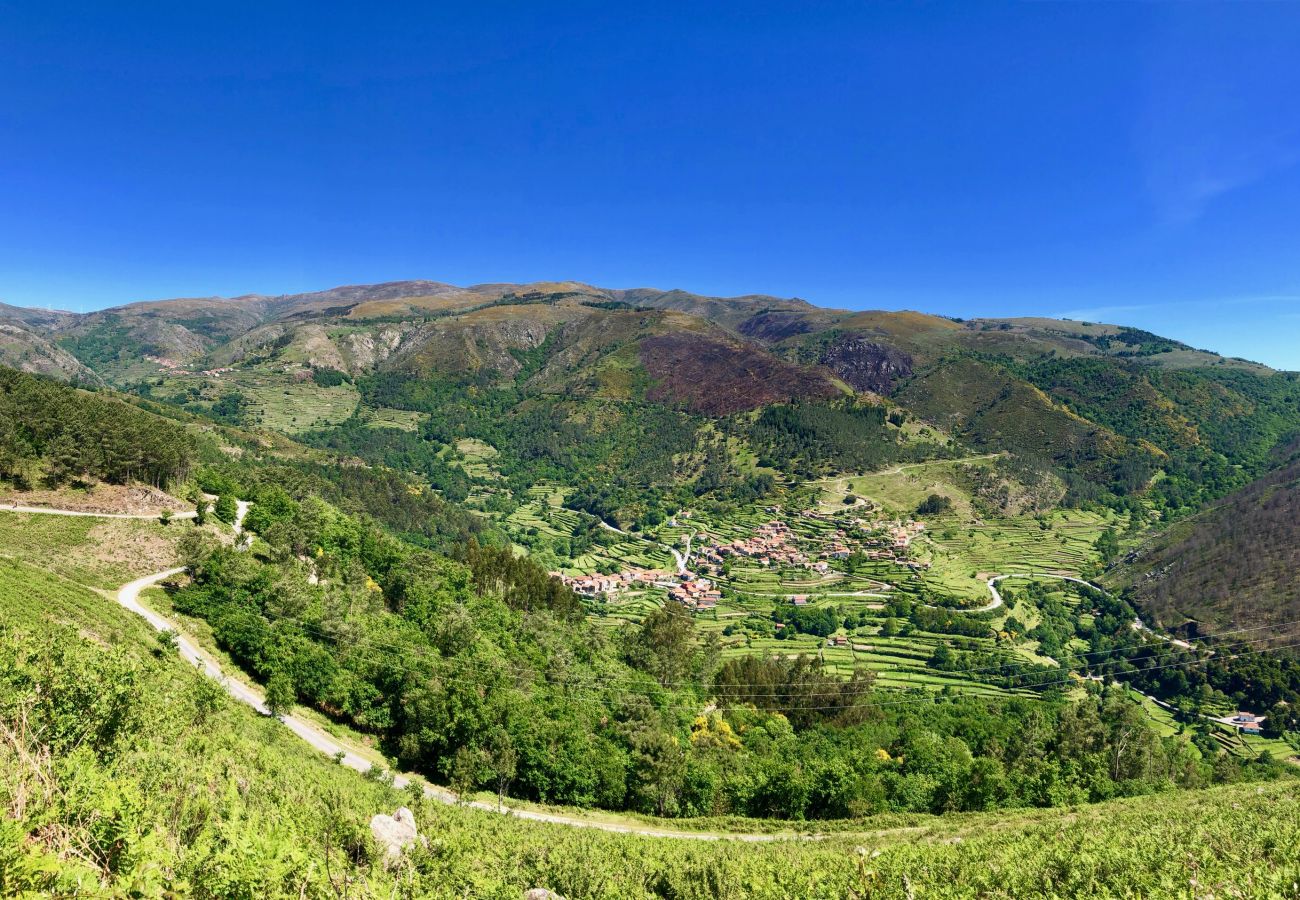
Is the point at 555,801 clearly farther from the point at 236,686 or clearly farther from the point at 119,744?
the point at 119,744

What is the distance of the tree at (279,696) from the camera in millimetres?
37031

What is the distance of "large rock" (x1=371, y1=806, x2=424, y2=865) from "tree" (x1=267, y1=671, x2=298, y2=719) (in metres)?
19.7

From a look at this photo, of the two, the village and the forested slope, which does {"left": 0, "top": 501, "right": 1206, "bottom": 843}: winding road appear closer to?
the village

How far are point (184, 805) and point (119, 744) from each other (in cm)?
619

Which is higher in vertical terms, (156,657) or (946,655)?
(156,657)

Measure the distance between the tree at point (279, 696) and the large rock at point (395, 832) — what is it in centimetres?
1966

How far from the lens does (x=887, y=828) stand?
37.6m

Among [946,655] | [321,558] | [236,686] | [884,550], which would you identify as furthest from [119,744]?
[884,550]

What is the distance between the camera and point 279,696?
121 feet

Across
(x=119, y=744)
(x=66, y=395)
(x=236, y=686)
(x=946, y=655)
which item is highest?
(x=66, y=395)

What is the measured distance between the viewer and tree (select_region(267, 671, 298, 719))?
121 ft

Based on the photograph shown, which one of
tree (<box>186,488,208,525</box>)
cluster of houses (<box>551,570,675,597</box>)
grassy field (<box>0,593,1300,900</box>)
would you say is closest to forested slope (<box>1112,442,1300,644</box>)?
grassy field (<box>0,593,1300,900</box>)

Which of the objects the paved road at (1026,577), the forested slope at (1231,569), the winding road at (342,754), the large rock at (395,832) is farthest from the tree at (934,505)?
the large rock at (395,832)

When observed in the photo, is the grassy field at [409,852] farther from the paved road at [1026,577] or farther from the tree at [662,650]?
the paved road at [1026,577]
